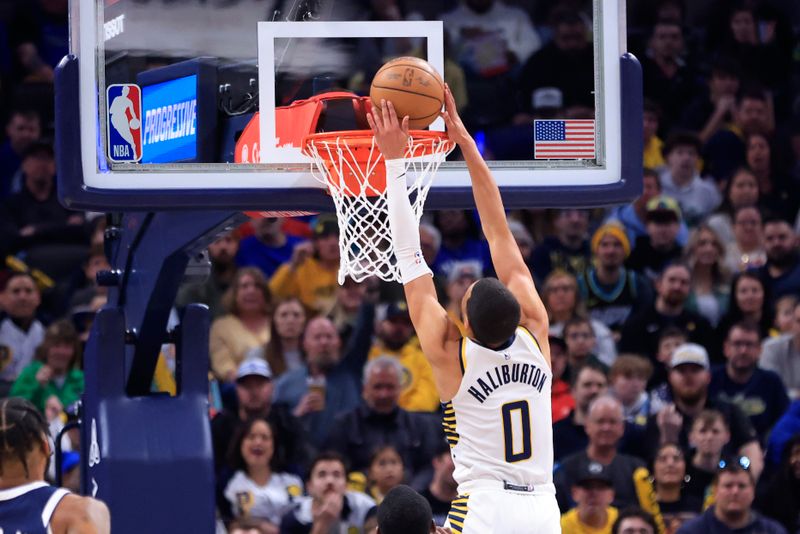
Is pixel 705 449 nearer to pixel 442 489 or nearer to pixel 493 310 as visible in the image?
pixel 442 489

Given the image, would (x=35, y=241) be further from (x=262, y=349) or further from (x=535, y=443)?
(x=535, y=443)

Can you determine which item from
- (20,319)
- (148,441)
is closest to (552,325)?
(20,319)

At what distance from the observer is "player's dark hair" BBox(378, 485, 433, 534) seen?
488 centimetres

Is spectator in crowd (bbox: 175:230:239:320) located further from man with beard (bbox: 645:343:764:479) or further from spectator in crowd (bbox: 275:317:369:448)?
man with beard (bbox: 645:343:764:479)

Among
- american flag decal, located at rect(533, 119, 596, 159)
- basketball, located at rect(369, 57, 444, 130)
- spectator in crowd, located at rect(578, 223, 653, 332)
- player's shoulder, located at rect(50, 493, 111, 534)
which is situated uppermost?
basketball, located at rect(369, 57, 444, 130)

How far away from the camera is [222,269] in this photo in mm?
9867

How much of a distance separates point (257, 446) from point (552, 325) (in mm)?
2263

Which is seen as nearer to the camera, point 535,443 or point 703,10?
point 535,443

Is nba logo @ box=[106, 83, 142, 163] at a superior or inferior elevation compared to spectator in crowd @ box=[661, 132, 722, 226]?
inferior

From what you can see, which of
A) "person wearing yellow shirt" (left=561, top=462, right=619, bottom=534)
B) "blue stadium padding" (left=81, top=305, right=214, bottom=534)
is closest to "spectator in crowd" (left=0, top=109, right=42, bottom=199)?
"person wearing yellow shirt" (left=561, top=462, right=619, bottom=534)

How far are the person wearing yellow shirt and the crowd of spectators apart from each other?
12 mm

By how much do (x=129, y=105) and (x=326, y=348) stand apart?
3.85 metres

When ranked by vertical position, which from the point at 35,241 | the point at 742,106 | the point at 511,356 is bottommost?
the point at 511,356

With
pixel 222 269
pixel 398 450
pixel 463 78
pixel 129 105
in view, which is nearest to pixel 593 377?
pixel 398 450
